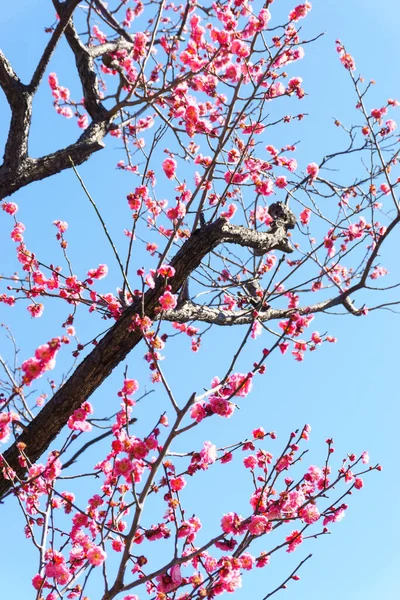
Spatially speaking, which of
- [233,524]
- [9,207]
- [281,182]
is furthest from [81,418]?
[281,182]

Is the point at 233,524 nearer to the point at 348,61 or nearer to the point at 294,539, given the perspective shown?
the point at 294,539

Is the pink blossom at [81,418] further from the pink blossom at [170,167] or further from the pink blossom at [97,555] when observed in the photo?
the pink blossom at [170,167]


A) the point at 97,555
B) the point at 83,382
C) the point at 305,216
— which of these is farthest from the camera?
the point at 305,216

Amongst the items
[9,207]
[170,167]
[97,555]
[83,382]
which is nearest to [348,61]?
[170,167]

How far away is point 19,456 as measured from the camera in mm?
3035

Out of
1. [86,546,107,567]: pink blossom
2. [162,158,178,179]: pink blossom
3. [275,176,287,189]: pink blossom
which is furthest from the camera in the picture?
[275,176,287,189]: pink blossom

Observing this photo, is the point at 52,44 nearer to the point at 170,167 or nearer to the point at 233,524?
the point at 170,167

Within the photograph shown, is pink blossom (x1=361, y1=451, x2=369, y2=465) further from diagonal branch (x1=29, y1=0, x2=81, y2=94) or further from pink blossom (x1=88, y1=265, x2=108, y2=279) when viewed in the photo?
diagonal branch (x1=29, y1=0, x2=81, y2=94)

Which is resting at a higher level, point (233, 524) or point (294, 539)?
point (294, 539)

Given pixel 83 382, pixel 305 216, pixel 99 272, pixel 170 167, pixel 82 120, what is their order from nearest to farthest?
pixel 83 382
pixel 99 272
pixel 170 167
pixel 305 216
pixel 82 120

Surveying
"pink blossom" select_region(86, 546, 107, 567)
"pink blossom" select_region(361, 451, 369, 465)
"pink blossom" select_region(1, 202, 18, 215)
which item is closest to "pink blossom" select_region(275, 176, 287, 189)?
"pink blossom" select_region(1, 202, 18, 215)

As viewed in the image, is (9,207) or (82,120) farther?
(82,120)

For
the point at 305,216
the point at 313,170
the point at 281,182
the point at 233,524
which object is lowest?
the point at 233,524

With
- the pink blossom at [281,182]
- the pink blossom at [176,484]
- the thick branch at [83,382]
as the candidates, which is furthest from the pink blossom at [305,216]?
the pink blossom at [176,484]
